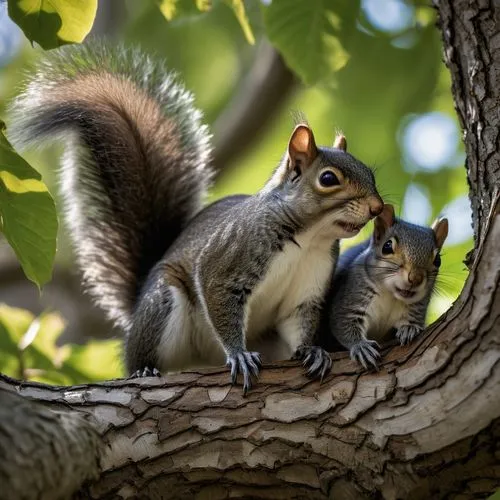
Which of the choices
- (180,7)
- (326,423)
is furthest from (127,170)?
(326,423)

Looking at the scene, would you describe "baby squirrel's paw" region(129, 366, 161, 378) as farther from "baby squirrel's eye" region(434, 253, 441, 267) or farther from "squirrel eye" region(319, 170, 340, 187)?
"baby squirrel's eye" region(434, 253, 441, 267)

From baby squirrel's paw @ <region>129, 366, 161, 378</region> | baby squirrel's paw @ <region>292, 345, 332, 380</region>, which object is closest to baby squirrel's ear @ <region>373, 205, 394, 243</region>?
baby squirrel's paw @ <region>292, 345, 332, 380</region>

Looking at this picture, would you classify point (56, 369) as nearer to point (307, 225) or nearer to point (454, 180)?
point (307, 225)

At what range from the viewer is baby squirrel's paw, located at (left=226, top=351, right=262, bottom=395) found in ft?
9.56

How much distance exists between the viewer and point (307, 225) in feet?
10.9

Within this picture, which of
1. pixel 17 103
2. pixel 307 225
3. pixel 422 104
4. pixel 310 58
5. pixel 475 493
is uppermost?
pixel 422 104

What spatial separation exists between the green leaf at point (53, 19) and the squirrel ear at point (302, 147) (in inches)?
35.8

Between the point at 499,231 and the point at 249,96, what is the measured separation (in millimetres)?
3039

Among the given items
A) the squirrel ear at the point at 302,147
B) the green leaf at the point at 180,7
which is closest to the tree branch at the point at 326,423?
the squirrel ear at the point at 302,147

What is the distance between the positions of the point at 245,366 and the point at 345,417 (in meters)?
0.41

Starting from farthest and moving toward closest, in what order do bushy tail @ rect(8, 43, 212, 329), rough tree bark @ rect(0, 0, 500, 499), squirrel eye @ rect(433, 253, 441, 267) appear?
bushy tail @ rect(8, 43, 212, 329), squirrel eye @ rect(433, 253, 441, 267), rough tree bark @ rect(0, 0, 500, 499)

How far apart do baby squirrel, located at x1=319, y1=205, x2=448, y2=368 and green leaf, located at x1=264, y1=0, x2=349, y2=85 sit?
0.71m

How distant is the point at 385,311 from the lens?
11.0 feet

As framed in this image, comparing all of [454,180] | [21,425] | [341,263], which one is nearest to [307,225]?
[341,263]
